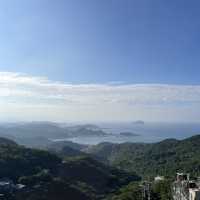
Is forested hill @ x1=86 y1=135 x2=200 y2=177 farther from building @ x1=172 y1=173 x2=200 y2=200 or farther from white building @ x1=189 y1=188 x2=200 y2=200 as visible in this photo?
white building @ x1=189 y1=188 x2=200 y2=200

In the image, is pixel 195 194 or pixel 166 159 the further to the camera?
pixel 166 159

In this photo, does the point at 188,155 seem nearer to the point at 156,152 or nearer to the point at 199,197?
the point at 156,152

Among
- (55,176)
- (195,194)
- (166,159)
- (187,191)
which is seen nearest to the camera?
(195,194)

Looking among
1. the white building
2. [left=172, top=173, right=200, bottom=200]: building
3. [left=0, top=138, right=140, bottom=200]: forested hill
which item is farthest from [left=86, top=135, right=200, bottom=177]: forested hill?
the white building

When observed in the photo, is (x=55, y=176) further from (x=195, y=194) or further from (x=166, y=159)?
(x=195, y=194)

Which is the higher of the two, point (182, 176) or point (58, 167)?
point (182, 176)

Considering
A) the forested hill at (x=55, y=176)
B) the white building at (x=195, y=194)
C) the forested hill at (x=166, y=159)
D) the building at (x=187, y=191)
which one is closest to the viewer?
the white building at (x=195, y=194)

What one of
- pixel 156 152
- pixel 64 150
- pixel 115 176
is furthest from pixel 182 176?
pixel 64 150

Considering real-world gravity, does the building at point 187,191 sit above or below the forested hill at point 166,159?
above

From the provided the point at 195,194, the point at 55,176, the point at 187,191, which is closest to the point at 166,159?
the point at 55,176

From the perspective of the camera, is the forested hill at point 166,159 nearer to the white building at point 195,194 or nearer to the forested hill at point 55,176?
the forested hill at point 55,176

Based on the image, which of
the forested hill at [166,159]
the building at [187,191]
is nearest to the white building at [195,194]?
the building at [187,191]
